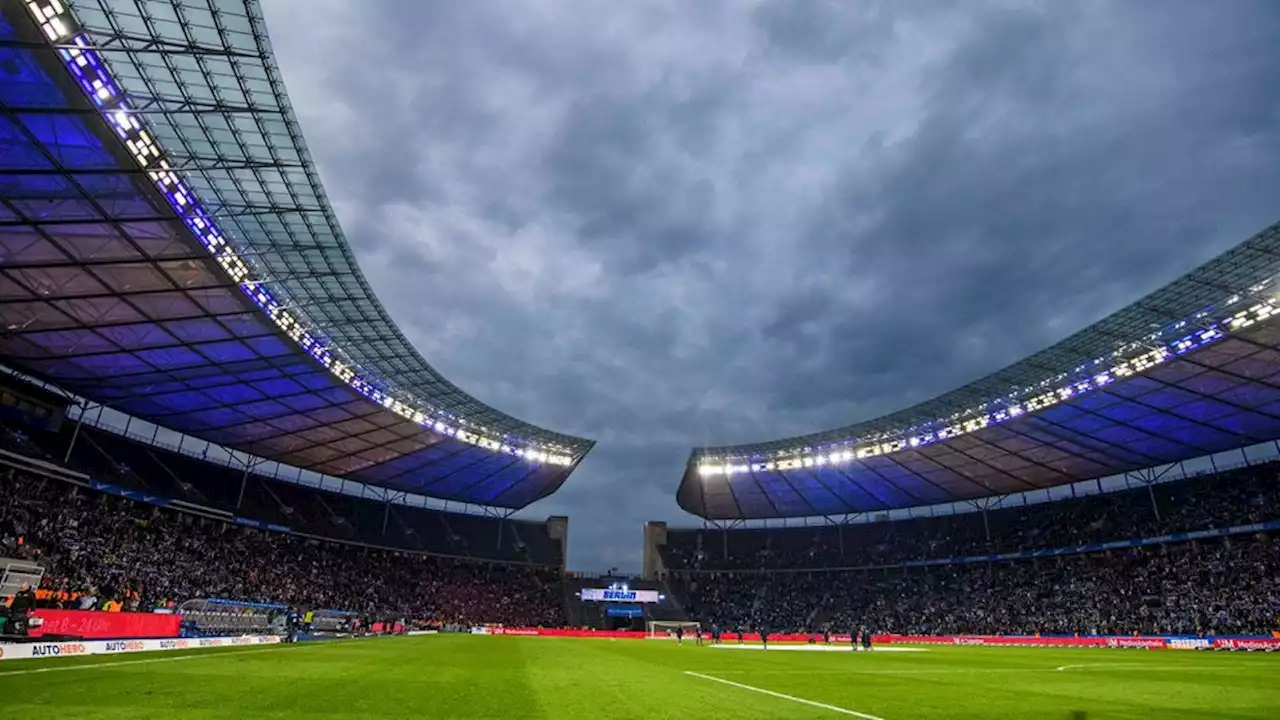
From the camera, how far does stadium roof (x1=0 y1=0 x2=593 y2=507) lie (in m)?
18.4

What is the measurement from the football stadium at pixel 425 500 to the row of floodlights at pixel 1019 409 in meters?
0.19

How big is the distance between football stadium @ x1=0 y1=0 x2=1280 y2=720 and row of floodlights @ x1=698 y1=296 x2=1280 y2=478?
0.19 meters

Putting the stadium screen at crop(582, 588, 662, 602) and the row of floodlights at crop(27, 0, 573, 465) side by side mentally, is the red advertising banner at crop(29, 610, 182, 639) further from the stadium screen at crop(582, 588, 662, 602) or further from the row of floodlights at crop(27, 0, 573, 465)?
the stadium screen at crop(582, 588, 662, 602)

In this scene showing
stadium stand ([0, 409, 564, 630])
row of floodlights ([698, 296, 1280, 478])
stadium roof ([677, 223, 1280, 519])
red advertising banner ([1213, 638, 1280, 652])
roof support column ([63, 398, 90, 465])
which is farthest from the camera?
roof support column ([63, 398, 90, 465])

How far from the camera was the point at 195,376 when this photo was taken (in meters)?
38.9

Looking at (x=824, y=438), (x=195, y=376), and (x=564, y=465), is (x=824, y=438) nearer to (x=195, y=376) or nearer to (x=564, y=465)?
(x=564, y=465)

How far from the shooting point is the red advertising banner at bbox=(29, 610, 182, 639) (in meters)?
21.7

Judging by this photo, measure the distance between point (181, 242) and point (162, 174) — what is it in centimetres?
397

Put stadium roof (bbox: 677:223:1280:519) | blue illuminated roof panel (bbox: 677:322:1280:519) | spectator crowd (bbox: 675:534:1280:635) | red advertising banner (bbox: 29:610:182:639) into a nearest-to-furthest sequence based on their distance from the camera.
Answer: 1. red advertising banner (bbox: 29:610:182:639)
2. stadium roof (bbox: 677:223:1280:519)
3. blue illuminated roof panel (bbox: 677:322:1280:519)
4. spectator crowd (bbox: 675:534:1280:635)

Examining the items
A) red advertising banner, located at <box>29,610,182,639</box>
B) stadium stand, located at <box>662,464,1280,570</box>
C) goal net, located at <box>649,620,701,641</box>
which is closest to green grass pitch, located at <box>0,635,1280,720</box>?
red advertising banner, located at <box>29,610,182,639</box>

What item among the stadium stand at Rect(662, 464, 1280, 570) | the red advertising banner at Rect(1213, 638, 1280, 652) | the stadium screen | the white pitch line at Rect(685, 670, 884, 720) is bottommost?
the white pitch line at Rect(685, 670, 884, 720)

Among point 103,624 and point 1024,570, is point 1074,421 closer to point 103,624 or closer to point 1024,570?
point 1024,570

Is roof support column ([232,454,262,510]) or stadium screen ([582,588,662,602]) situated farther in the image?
stadium screen ([582,588,662,602])

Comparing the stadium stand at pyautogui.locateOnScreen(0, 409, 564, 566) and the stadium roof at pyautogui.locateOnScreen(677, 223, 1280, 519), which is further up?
the stadium roof at pyautogui.locateOnScreen(677, 223, 1280, 519)
